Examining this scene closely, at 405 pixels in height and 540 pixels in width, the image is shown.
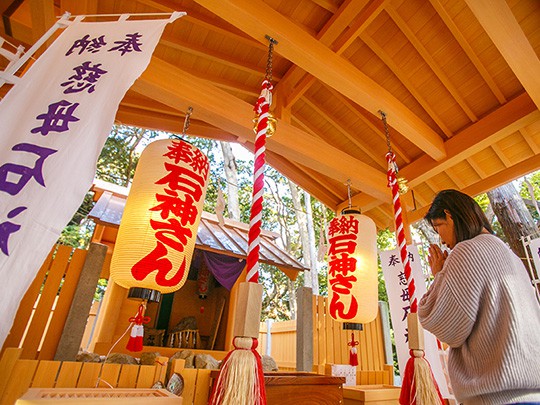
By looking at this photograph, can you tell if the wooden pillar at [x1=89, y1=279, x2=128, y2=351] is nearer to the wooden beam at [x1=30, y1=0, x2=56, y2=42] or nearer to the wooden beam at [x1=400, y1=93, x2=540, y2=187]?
the wooden beam at [x1=30, y1=0, x2=56, y2=42]

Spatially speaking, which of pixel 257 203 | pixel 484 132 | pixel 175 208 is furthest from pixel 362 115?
pixel 257 203

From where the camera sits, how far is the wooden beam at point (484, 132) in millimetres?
3939

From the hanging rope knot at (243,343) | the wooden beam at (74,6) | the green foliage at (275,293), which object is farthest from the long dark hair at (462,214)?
the green foliage at (275,293)

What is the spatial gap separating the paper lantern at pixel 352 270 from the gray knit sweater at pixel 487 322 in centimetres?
262

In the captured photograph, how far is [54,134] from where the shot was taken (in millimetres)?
1611

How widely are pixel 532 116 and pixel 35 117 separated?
17.5 feet

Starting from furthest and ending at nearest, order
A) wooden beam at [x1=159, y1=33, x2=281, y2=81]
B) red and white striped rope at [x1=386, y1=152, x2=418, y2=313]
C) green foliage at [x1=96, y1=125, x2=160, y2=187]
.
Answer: green foliage at [x1=96, y1=125, x2=160, y2=187]
wooden beam at [x1=159, y1=33, x2=281, y2=81]
red and white striped rope at [x1=386, y1=152, x2=418, y2=313]

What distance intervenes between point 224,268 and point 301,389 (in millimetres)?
5288

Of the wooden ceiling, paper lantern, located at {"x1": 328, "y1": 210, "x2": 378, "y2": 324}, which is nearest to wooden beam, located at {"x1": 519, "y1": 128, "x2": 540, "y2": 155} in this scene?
the wooden ceiling

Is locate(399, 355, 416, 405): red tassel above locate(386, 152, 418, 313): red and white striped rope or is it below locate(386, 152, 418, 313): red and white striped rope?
below

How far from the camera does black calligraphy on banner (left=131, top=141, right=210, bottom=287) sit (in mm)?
2760

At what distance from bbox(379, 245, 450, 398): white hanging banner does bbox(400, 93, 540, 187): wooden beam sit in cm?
143

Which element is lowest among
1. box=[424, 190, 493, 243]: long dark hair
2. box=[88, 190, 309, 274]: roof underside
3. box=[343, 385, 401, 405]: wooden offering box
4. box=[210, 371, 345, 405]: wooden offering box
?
box=[343, 385, 401, 405]: wooden offering box

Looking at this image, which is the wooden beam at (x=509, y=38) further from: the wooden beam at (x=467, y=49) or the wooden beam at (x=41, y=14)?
the wooden beam at (x=41, y=14)
